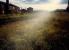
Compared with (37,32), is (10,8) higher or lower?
higher

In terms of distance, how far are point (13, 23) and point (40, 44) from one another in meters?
0.54

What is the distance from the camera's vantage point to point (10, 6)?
2641mm

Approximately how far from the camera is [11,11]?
2656 millimetres

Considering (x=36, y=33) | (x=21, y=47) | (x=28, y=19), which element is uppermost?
(x=28, y=19)

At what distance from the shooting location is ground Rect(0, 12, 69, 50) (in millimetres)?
2645

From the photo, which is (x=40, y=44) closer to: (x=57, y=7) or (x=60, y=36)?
(x=60, y=36)

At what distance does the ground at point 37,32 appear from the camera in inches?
104

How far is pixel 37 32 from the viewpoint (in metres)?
2.73

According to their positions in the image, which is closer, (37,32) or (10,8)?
(10,8)

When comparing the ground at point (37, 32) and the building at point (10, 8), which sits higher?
the building at point (10, 8)

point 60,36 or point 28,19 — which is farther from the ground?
point 28,19

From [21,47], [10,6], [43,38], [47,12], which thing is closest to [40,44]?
[43,38]

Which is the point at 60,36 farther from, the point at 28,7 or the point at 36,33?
the point at 28,7

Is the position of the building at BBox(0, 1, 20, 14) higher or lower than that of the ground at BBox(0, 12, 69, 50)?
higher
